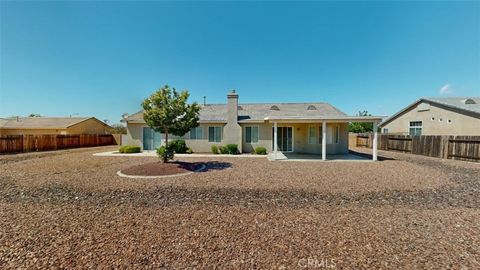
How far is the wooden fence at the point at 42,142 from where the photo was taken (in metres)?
17.4

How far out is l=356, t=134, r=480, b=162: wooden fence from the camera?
1325 cm

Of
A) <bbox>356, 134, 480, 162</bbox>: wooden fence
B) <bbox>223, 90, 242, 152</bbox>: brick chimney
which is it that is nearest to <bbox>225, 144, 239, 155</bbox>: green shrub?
<bbox>223, 90, 242, 152</bbox>: brick chimney

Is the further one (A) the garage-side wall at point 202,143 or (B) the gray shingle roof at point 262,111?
(B) the gray shingle roof at point 262,111

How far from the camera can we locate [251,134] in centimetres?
1720

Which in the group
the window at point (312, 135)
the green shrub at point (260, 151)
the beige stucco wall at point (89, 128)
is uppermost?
the beige stucco wall at point (89, 128)

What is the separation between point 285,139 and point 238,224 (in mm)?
13841

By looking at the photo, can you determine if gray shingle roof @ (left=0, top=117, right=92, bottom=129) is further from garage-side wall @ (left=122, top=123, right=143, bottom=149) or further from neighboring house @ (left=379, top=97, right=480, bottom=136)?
neighboring house @ (left=379, top=97, right=480, bottom=136)

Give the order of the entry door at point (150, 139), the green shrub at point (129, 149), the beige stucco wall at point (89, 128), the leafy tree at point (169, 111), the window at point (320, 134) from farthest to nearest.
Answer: the beige stucco wall at point (89, 128) → the entry door at point (150, 139) → the green shrub at point (129, 149) → the window at point (320, 134) → the leafy tree at point (169, 111)

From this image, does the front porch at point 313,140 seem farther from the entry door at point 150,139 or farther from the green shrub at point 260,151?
the entry door at point 150,139

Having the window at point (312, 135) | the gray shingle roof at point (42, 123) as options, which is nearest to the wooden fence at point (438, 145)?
the window at point (312, 135)

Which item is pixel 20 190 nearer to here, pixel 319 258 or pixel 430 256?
pixel 319 258

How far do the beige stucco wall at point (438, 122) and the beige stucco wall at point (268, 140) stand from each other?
12903 mm

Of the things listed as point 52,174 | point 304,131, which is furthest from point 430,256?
point 304,131

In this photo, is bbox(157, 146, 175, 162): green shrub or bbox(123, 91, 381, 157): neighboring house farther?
bbox(123, 91, 381, 157): neighboring house
